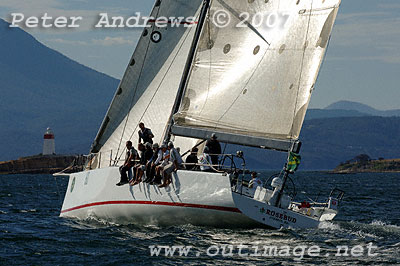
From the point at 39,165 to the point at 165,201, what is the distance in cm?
9345

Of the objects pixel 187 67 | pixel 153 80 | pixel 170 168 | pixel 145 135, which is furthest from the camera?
pixel 153 80

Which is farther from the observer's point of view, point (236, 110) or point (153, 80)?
point (153, 80)

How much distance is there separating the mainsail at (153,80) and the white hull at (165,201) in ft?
5.31

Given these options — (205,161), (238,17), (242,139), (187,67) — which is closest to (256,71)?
(238,17)

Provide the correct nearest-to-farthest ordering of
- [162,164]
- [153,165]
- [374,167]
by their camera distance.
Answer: [162,164]
[153,165]
[374,167]

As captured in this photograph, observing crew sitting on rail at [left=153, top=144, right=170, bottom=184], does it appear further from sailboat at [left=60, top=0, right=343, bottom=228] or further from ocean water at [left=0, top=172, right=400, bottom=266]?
ocean water at [left=0, top=172, right=400, bottom=266]

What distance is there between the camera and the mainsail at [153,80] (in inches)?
807

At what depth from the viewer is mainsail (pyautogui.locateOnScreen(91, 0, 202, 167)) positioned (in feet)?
67.3

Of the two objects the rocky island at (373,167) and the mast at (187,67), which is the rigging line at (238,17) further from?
the rocky island at (373,167)

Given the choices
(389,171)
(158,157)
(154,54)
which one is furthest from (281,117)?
(389,171)

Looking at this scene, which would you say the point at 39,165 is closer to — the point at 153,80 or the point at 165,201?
the point at 153,80

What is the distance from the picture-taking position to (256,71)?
18125 millimetres
